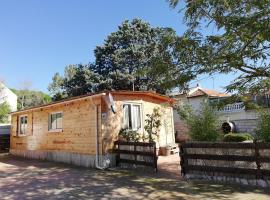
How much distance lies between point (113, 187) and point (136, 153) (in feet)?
9.95

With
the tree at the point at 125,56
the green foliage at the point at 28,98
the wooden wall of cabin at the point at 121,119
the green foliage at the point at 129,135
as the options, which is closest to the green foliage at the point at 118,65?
the tree at the point at 125,56

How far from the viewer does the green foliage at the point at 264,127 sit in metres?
8.66

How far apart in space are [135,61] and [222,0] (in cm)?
2482

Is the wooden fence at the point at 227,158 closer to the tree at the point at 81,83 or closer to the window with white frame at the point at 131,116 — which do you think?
the window with white frame at the point at 131,116

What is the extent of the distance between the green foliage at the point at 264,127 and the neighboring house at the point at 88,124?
20.2ft

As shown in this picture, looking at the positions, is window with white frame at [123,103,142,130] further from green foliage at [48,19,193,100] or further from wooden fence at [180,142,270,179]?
green foliage at [48,19,193,100]

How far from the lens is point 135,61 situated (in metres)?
31.7

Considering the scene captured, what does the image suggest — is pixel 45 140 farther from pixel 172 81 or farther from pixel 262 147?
pixel 262 147

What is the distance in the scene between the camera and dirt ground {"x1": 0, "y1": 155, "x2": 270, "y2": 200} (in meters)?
7.56

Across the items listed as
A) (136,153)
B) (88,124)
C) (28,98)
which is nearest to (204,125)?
(136,153)

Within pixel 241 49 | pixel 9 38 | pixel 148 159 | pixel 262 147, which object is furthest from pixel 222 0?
pixel 9 38

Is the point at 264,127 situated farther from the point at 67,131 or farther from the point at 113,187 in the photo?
the point at 67,131

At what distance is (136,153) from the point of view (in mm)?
11703

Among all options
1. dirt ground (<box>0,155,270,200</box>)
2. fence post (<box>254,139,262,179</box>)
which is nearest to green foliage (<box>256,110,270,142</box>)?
fence post (<box>254,139,262,179</box>)
